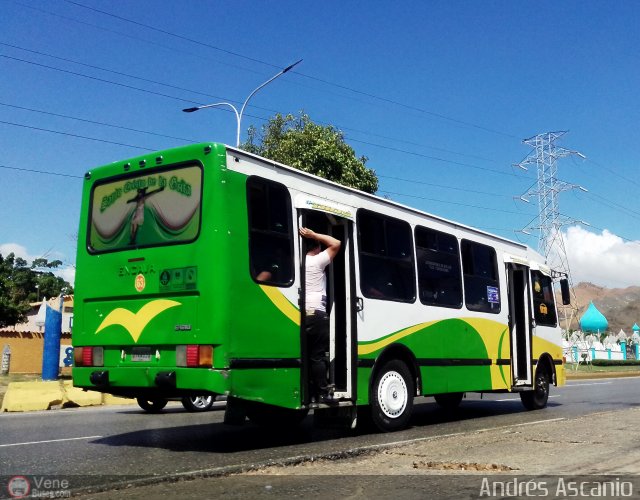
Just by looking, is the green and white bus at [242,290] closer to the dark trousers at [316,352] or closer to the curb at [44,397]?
the dark trousers at [316,352]

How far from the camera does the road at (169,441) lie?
21.7 ft

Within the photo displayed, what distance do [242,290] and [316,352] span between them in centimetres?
150

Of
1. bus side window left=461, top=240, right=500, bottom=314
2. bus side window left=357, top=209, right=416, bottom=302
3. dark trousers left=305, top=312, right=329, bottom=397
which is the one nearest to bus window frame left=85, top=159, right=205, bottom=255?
dark trousers left=305, top=312, right=329, bottom=397

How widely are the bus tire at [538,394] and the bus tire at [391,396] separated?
4498 millimetres

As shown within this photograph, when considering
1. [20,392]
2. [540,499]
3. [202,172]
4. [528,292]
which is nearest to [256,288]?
[202,172]

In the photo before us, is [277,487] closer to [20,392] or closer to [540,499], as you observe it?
[540,499]

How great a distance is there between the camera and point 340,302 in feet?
30.0

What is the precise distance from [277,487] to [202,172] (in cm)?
352

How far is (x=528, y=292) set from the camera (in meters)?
13.9

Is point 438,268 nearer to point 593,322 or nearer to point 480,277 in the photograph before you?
point 480,277

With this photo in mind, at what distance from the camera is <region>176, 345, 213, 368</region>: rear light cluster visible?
724 centimetres

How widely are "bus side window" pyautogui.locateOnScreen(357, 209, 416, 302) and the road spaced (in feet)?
6.45

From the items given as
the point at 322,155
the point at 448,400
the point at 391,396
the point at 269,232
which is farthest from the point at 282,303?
the point at 322,155

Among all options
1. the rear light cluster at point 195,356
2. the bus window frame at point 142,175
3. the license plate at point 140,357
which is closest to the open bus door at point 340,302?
the bus window frame at point 142,175
